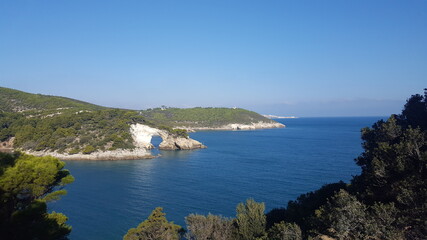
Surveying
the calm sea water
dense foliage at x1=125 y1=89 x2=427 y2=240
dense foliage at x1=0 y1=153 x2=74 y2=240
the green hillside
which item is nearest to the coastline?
the green hillside

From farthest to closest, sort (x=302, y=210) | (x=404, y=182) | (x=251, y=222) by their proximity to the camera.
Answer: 1. (x=302, y=210)
2. (x=251, y=222)
3. (x=404, y=182)

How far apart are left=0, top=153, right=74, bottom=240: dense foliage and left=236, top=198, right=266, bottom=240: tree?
9.38 m

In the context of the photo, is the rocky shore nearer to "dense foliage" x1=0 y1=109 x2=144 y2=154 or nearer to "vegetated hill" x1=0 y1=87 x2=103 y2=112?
"vegetated hill" x1=0 y1=87 x2=103 y2=112

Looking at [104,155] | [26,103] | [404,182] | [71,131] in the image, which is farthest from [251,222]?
[26,103]

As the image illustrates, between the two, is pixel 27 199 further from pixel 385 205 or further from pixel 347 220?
pixel 385 205

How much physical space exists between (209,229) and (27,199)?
33.8 feet

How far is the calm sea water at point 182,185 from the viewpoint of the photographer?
87.3 ft

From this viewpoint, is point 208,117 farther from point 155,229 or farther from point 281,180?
point 155,229

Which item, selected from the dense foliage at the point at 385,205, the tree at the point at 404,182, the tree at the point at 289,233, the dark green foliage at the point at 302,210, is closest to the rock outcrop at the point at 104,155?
the dark green foliage at the point at 302,210

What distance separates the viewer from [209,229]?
54.5 ft

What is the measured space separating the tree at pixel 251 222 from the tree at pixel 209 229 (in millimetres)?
681

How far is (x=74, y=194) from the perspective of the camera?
33.6m

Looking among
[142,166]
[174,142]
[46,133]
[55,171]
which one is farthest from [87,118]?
[55,171]

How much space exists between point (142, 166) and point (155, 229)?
33.6 metres
